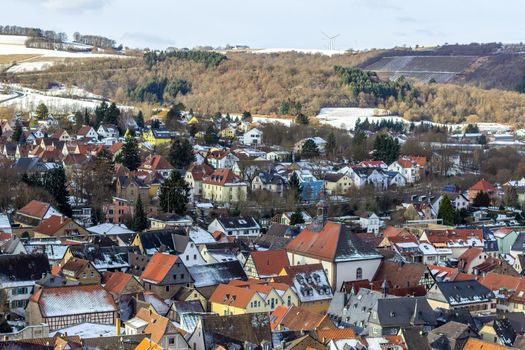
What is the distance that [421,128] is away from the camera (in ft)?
302

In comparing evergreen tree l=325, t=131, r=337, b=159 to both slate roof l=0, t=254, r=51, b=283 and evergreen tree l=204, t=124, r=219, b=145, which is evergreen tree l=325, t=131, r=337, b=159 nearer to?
evergreen tree l=204, t=124, r=219, b=145

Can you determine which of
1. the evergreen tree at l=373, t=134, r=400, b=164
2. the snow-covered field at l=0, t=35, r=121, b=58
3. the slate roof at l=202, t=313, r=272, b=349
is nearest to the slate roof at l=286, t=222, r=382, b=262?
the slate roof at l=202, t=313, r=272, b=349

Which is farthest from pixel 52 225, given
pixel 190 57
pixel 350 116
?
pixel 190 57

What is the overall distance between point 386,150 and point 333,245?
31817 millimetres

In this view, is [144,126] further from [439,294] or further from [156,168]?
[439,294]

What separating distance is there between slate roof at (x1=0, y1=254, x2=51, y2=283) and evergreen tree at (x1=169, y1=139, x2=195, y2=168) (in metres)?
26.2

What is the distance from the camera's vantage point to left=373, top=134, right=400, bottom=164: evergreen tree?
69.9m

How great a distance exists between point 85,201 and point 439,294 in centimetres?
2404

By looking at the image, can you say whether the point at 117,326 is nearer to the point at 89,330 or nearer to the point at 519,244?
the point at 89,330

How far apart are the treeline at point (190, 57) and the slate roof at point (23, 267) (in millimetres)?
73434

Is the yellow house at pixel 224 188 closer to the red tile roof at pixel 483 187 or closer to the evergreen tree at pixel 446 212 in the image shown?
the evergreen tree at pixel 446 212

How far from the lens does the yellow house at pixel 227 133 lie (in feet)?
256

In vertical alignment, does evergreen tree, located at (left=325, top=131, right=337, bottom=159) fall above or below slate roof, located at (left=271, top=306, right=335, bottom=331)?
below

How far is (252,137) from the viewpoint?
76.1 m
